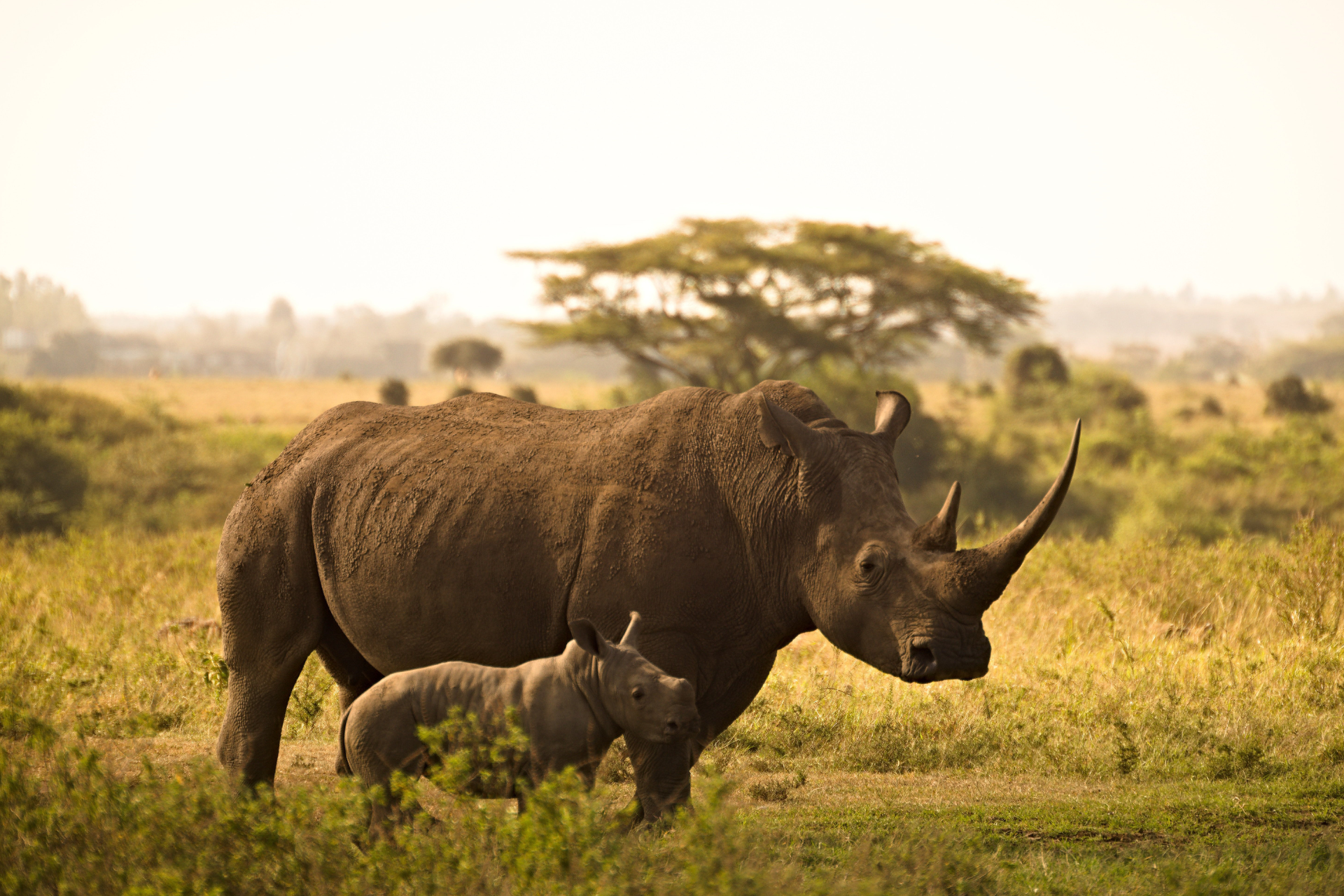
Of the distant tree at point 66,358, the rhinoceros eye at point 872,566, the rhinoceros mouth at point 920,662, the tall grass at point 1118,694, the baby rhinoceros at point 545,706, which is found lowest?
the distant tree at point 66,358

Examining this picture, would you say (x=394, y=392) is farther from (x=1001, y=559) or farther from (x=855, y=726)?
(x=1001, y=559)

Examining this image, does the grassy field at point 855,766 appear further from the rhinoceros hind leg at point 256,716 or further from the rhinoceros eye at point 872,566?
the rhinoceros eye at point 872,566

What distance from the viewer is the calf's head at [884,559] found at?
501 cm

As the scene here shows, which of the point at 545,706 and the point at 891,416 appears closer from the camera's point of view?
the point at 545,706

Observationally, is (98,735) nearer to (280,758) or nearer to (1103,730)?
(280,758)

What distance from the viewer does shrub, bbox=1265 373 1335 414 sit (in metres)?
41.2

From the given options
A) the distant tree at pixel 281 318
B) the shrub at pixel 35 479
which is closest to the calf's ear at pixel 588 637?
the shrub at pixel 35 479

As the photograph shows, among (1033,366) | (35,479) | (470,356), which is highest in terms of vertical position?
(1033,366)

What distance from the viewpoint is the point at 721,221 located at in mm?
36000

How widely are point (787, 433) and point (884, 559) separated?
67 centimetres

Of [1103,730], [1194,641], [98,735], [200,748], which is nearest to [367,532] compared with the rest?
[200,748]

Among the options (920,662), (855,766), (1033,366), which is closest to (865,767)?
(855,766)

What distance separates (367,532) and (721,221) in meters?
30.9

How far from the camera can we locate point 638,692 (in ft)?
15.6
